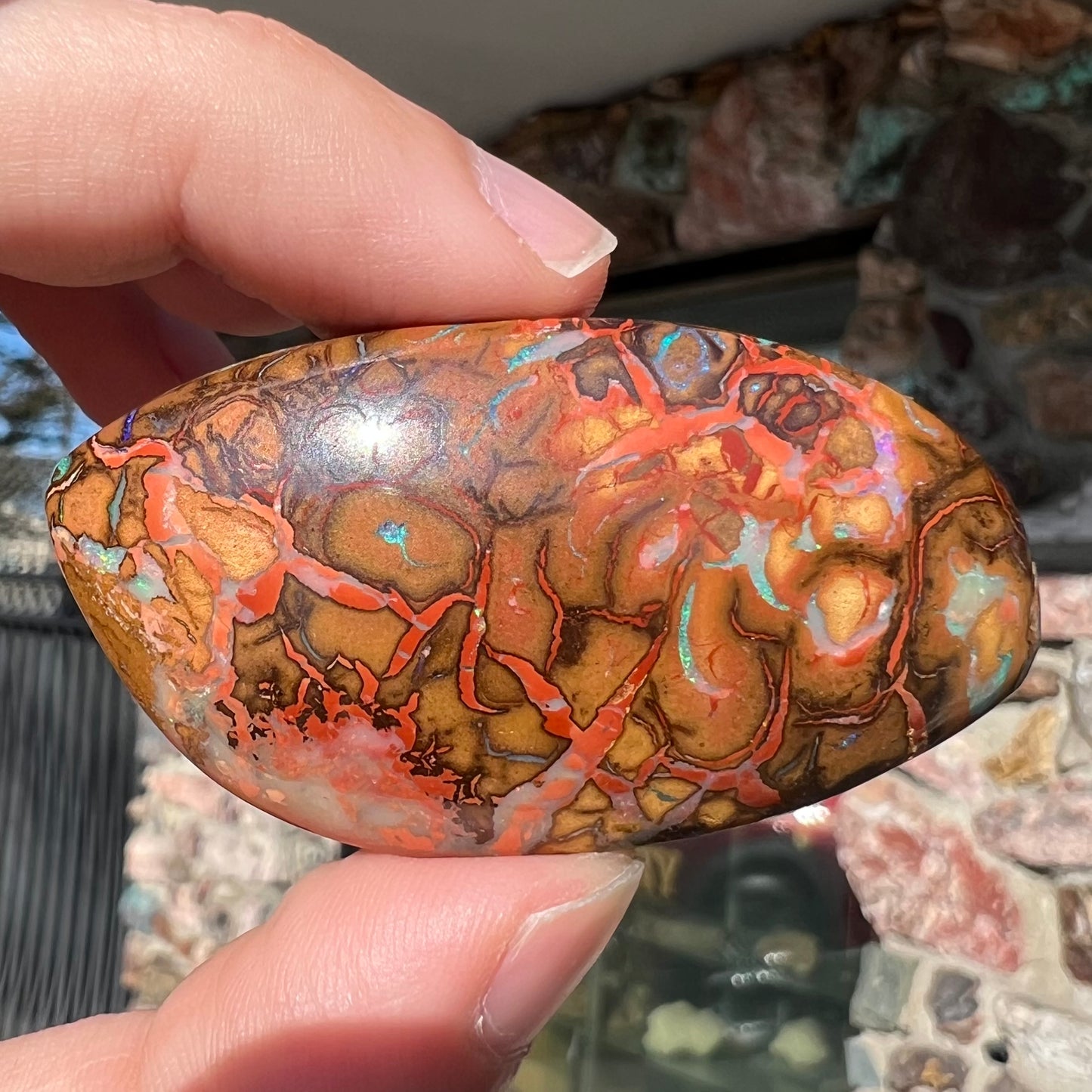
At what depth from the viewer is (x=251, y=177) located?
0.67 meters

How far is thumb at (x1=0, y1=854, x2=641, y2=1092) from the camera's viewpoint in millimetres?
593

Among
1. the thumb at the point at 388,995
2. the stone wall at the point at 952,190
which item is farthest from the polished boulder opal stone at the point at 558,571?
the stone wall at the point at 952,190

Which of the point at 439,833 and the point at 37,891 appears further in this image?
the point at 37,891

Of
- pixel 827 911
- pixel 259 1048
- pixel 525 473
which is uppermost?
pixel 525 473

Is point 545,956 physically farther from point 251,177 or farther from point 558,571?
point 251,177

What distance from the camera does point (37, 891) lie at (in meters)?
2.20

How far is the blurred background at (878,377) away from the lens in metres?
1.41

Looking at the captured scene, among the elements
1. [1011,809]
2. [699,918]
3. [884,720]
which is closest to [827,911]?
[699,918]

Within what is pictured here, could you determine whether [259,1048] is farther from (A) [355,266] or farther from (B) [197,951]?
(B) [197,951]

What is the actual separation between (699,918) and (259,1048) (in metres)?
1.30

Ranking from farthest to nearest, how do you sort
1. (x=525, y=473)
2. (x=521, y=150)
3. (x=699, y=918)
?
1. (x=521, y=150)
2. (x=699, y=918)
3. (x=525, y=473)

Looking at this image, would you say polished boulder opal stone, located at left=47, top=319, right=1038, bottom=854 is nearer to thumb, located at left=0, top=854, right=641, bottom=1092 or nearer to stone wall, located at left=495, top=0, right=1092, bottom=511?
thumb, located at left=0, top=854, right=641, bottom=1092

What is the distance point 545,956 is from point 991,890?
1105 mm

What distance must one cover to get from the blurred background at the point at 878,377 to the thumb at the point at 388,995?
104cm
